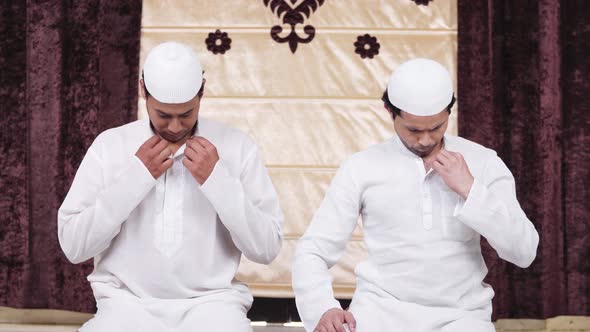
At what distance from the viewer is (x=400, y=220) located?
2137mm

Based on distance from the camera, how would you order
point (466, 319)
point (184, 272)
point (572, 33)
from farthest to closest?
point (572, 33), point (184, 272), point (466, 319)

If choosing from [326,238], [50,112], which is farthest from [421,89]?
[50,112]

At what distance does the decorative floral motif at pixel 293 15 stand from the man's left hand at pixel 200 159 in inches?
64.9

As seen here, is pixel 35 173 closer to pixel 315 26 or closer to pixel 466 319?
pixel 315 26

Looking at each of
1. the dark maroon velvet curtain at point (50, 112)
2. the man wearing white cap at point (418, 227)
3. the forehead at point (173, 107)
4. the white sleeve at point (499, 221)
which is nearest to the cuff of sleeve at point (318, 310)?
the man wearing white cap at point (418, 227)

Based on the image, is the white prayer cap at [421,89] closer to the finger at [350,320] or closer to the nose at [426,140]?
the nose at [426,140]

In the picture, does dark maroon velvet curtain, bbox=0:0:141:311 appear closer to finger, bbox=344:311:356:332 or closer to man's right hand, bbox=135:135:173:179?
man's right hand, bbox=135:135:173:179

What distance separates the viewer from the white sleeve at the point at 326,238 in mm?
2104

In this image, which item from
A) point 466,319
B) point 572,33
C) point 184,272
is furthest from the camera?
point 572,33

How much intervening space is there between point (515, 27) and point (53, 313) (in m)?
2.49

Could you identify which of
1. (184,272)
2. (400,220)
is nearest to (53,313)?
(184,272)

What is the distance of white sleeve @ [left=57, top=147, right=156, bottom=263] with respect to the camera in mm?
2061

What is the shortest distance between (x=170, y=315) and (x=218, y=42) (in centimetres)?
186

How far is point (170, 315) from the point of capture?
209 centimetres
